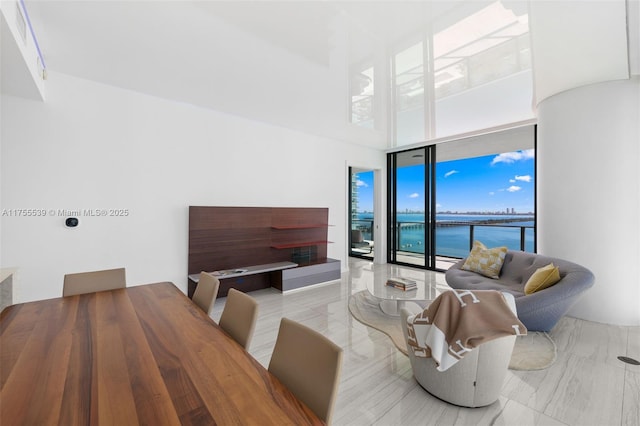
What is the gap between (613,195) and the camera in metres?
3.15

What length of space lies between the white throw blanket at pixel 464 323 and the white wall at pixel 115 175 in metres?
3.35

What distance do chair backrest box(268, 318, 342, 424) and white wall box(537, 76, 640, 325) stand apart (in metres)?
3.90

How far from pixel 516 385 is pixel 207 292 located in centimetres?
240

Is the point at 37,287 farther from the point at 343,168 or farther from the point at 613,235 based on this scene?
the point at 613,235

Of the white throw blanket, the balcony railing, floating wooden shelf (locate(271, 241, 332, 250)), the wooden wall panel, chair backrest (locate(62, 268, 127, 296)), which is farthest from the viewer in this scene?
the balcony railing

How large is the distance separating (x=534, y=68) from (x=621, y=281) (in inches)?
104

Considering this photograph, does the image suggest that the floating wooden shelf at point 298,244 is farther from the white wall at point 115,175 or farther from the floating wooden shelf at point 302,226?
the white wall at point 115,175

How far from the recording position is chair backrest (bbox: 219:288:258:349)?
4.57ft

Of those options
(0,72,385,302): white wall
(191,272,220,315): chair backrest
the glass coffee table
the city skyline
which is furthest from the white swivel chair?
the city skyline

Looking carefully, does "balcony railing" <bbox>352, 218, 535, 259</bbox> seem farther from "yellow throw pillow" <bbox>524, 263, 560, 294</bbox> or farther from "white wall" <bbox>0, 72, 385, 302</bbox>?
"white wall" <bbox>0, 72, 385, 302</bbox>

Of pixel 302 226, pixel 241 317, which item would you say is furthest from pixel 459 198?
pixel 241 317

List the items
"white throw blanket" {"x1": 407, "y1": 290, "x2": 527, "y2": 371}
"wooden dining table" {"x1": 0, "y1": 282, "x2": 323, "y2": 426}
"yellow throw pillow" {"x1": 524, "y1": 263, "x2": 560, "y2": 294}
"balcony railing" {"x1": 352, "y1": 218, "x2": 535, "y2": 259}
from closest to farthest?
"wooden dining table" {"x1": 0, "y1": 282, "x2": 323, "y2": 426}
"white throw blanket" {"x1": 407, "y1": 290, "x2": 527, "y2": 371}
"yellow throw pillow" {"x1": 524, "y1": 263, "x2": 560, "y2": 294}
"balcony railing" {"x1": 352, "y1": 218, "x2": 535, "y2": 259}

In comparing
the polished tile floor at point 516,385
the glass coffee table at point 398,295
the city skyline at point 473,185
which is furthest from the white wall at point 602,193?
the city skyline at point 473,185

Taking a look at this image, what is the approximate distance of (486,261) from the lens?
3.79 meters
